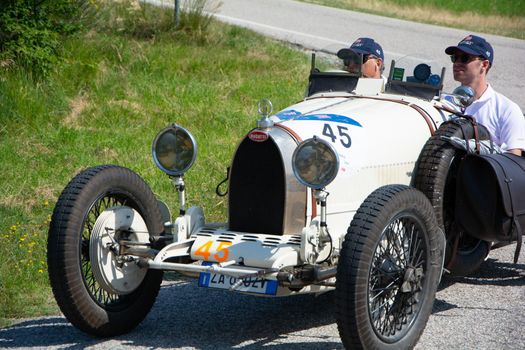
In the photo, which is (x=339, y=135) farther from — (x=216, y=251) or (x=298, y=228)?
(x=216, y=251)

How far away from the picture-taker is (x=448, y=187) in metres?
6.66

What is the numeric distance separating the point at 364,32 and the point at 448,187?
40.4 ft

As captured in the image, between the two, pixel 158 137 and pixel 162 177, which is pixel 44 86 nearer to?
pixel 162 177

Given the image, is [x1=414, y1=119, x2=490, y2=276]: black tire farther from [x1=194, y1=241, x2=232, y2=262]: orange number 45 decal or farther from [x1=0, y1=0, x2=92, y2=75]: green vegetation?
[x1=0, y1=0, x2=92, y2=75]: green vegetation

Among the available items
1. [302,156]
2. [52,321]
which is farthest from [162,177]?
[302,156]

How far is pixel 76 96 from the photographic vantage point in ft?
35.8

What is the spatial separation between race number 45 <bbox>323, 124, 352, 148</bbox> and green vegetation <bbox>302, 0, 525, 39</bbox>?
48.0 feet

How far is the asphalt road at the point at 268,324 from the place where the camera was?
591 centimetres

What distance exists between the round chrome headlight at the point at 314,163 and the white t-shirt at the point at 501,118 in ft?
6.52

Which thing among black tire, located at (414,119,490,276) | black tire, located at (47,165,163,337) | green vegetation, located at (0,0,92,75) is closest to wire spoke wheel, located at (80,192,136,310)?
black tire, located at (47,165,163,337)

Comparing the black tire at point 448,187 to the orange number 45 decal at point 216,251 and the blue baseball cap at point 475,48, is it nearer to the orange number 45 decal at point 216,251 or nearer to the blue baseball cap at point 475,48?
the blue baseball cap at point 475,48

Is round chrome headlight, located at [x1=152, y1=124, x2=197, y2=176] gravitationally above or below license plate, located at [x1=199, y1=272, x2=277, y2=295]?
above

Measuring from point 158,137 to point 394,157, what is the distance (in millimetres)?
1583

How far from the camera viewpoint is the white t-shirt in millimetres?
7023
